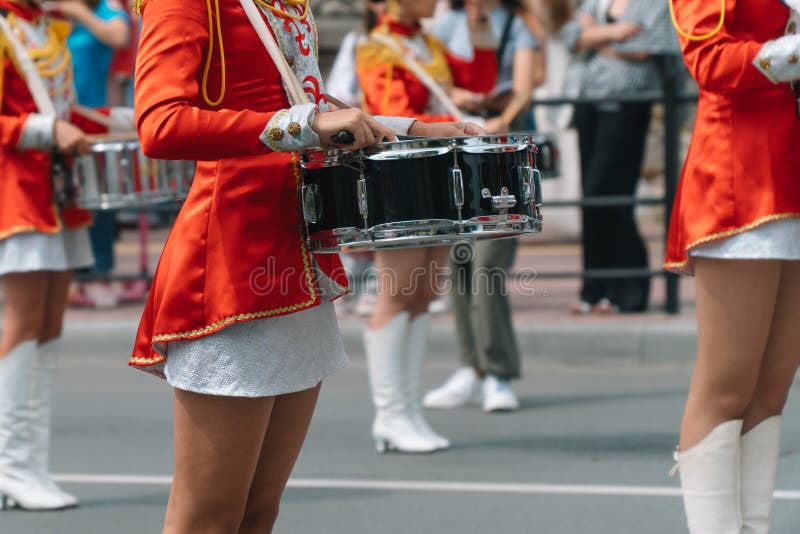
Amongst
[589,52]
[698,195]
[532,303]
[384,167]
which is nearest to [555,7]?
[589,52]

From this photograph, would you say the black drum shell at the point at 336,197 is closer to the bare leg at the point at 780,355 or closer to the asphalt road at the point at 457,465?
the bare leg at the point at 780,355

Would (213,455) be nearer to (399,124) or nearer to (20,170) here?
(399,124)

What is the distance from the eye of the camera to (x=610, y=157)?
8.67m

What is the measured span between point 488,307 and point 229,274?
13.6 feet

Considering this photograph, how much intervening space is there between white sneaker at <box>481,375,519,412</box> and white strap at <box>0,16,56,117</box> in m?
2.83

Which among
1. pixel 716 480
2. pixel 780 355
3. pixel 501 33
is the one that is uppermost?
pixel 501 33

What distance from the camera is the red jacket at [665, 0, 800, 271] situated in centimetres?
332

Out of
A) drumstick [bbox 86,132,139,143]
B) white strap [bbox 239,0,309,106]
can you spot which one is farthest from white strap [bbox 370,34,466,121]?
white strap [bbox 239,0,309,106]

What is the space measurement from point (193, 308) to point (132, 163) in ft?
7.02

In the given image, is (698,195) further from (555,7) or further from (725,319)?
(555,7)

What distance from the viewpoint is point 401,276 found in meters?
5.62

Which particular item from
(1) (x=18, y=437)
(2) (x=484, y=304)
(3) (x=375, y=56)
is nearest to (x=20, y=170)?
(1) (x=18, y=437)

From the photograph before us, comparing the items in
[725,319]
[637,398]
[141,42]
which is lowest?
[637,398]

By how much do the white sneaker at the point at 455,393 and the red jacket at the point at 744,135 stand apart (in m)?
3.43
